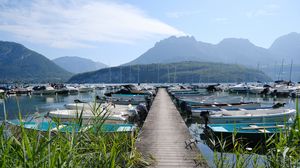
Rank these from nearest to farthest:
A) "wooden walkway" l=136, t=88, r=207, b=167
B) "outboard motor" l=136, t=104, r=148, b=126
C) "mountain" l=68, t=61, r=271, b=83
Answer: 1. "wooden walkway" l=136, t=88, r=207, b=167
2. "outboard motor" l=136, t=104, r=148, b=126
3. "mountain" l=68, t=61, r=271, b=83

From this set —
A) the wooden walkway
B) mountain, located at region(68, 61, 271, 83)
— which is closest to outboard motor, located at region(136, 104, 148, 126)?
the wooden walkway

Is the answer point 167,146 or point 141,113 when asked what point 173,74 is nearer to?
point 141,113

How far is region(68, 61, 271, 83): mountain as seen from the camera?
15638 cm

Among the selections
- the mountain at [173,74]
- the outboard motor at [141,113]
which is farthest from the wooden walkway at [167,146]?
the mountain at [173,74]

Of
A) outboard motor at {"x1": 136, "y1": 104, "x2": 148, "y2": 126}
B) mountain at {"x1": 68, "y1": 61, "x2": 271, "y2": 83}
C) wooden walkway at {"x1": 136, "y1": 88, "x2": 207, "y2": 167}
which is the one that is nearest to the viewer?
wooden walkway at {"x1": 136, "y1": 88, "x2": 207, "y2": 167}

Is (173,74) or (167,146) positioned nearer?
(167,146)

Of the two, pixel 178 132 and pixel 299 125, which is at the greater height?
pixel 299 125

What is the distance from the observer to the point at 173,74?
166 meters

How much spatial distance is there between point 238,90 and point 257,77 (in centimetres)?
12947

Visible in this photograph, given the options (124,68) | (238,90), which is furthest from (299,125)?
(124,68)

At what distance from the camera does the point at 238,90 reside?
58469mm

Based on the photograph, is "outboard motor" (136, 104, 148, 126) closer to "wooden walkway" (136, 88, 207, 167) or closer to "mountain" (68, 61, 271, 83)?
"wooden walkway" (136, 88, 207, 167)

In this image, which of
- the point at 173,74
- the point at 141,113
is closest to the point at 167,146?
the point at 141,113

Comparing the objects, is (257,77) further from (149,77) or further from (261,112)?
(261,112)
